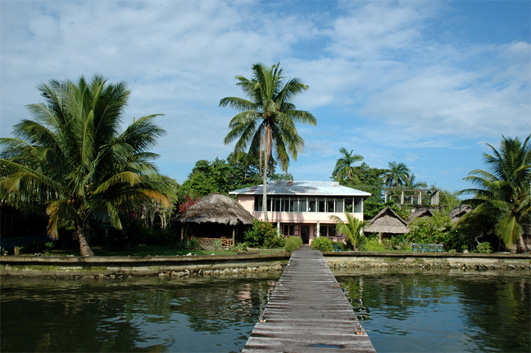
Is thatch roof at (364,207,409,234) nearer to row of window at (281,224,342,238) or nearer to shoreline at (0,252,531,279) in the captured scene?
row of window at (281,224,342,238)

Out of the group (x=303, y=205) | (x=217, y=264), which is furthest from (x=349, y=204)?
(x=217, y=264)

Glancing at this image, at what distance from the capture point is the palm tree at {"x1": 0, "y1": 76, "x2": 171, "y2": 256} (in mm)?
16047

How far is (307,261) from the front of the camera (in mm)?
16797

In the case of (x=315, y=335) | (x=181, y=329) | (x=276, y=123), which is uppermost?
(x=276, y=123)

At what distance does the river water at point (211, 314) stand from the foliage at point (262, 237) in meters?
8.36

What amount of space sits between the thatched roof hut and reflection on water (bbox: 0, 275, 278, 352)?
30.5 feet

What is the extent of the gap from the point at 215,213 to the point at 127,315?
14894mm

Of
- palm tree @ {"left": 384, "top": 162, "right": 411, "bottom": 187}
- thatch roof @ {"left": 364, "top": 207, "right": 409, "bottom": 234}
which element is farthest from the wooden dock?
palm tree @ {"left": 384, "top": 162, "right": 411, "bottom": 187}

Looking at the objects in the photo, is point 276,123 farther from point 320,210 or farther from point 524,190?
point 524,190

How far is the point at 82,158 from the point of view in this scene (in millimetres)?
16359

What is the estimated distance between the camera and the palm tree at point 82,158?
16047 millimetres

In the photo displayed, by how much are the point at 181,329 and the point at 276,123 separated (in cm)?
1946

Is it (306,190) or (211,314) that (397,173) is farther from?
(211,314)

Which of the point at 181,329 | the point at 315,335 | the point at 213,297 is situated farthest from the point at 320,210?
the point at 315,335
